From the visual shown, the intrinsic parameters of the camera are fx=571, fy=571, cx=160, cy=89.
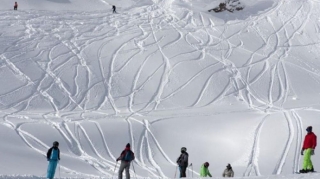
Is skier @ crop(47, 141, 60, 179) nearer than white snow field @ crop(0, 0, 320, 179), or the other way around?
skier @ crop(47, 141, 60, 179)

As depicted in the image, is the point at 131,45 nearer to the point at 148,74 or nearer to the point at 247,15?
the point at 148,74

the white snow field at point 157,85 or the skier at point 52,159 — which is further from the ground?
the white snow field at point 157,85

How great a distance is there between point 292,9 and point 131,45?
1774 centimetres

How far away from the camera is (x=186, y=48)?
142ft

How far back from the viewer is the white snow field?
26.2 m

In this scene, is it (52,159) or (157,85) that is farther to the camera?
(157,85)

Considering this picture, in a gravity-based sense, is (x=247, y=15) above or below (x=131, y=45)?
above

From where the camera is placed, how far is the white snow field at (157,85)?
86.0 ft

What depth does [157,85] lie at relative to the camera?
37.6 metres

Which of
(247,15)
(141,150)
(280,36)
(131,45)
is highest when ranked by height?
(247,15)

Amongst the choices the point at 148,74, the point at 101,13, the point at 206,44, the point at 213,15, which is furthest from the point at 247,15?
the point at 148,74

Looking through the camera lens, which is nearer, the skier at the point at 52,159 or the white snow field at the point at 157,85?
the skier at the point at 52,159

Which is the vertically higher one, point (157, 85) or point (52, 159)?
point (157, 85)

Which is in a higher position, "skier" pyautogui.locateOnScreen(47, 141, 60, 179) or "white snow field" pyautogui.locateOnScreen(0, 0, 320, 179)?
"white snow field" pyautogui.locateOnScreen(0, 0, 320, 179)
